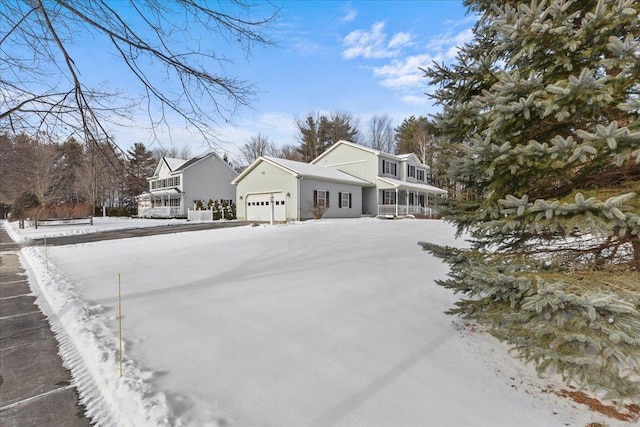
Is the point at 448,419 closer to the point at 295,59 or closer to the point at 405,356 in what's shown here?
the point at 405,356

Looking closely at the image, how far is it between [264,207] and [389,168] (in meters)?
11.9

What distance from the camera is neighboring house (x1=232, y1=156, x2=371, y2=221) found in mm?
19781

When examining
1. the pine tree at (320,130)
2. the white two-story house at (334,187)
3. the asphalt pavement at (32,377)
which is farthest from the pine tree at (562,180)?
the pine tree at (320,130)

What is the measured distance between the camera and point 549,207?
2.20 metres

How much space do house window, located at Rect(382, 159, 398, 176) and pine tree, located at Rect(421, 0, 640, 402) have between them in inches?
886

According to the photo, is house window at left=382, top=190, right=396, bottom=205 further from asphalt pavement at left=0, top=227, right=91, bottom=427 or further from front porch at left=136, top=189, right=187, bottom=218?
asphalt pavement at left=0, top=227, right=91, bottom=427

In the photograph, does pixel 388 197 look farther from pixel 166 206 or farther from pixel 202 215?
pixel 166 206

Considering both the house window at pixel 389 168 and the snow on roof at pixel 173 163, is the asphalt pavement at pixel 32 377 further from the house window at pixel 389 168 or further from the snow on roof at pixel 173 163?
the snow on roof at pixel 173 163

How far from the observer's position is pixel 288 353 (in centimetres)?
312

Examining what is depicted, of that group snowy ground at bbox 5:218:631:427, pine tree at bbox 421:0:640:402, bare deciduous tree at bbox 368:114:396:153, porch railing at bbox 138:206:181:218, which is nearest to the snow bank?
snowy ground at bbox 5:218:631:427

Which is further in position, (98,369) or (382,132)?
(382,132)

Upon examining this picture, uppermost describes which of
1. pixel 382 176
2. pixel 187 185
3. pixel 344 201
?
pixel 382 176

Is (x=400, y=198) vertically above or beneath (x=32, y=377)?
above

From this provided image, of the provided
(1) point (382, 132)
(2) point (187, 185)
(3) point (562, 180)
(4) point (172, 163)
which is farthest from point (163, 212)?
(3) point (562, 180)
